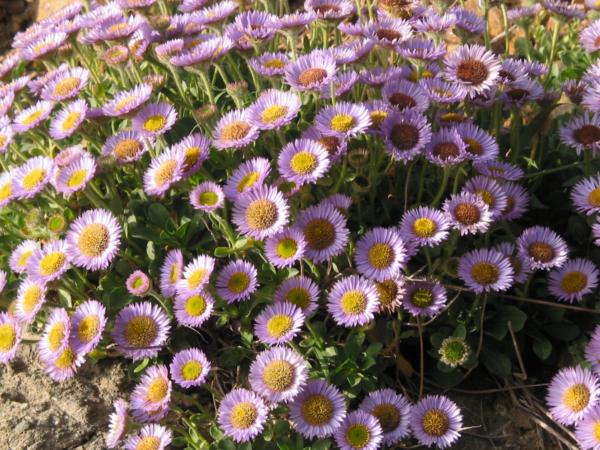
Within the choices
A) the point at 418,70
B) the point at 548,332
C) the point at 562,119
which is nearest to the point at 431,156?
the point at 418,70

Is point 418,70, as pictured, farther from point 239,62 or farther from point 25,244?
point 25,244

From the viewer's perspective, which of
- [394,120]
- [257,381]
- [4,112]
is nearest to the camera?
[257,381]

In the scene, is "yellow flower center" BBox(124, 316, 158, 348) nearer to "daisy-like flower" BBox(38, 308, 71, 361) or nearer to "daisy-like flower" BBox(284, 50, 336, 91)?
"daisy-like flower" BBox(38, 308, 71, 361)

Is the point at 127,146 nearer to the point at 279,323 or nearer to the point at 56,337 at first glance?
the point at 56,337

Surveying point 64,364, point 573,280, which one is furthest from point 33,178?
point 573,280

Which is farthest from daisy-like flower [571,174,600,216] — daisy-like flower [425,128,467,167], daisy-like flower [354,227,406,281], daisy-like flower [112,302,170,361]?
daisy-like flower [112,302,170,361]
